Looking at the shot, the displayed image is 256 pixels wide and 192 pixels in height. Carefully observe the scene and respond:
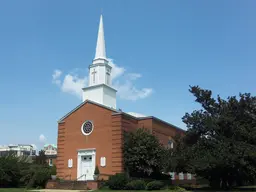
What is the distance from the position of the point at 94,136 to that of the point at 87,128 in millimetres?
1509

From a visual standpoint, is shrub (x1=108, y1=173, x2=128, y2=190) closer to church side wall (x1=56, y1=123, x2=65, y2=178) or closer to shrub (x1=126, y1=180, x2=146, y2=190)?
shrub (x1=126, y1=180, x2=146, y2=190)

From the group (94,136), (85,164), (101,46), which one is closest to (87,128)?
(94,136)

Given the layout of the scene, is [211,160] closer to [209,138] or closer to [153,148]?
[209,138]

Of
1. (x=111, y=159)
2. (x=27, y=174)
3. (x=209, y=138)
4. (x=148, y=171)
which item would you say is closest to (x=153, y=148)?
(x=148, y=171)

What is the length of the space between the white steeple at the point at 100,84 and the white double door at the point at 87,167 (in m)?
8.52

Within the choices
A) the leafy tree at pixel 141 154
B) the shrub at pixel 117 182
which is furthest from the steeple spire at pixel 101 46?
the shrub at pixel 117 182

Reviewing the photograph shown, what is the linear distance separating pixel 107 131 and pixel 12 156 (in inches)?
611

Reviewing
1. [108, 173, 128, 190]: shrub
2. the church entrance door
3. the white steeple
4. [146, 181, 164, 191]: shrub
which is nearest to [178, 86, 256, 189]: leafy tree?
[146, 181, 164, 191]: shrub

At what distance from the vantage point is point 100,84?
1674 inches

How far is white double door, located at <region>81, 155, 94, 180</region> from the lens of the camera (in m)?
36.1

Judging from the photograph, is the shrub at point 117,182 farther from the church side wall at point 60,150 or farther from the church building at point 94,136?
the church side wall at point 60,150

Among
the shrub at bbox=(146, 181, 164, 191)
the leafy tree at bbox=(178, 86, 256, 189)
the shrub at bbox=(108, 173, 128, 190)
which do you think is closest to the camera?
the leafy tree at bbox=(178, 86, 256, 189)

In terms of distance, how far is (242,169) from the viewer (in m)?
28.1

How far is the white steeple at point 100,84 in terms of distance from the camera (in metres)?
42.8
